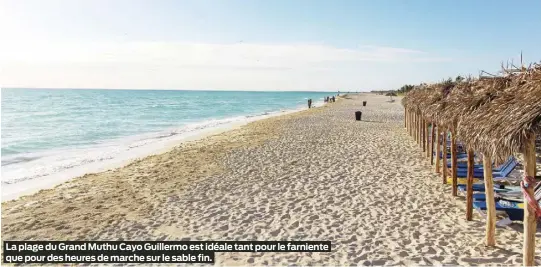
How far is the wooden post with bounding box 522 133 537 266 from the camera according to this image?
3852mm

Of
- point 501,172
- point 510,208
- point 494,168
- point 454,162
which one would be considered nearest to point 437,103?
point 454,162

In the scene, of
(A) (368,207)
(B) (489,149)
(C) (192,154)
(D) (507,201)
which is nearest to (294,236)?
(A) (368,207)

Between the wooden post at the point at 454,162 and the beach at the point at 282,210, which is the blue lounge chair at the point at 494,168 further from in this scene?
the wooden post at the point at 454,162

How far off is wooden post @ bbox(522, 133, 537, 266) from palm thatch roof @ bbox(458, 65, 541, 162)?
0.13 m

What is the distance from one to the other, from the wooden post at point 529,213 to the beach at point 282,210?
72cm

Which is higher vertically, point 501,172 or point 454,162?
point 454,162

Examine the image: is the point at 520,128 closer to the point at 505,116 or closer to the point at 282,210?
the point at 505,116

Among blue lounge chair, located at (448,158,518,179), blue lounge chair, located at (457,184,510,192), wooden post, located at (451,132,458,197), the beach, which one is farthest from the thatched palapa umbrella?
blue lounge chair, located at (448,158,518,179)

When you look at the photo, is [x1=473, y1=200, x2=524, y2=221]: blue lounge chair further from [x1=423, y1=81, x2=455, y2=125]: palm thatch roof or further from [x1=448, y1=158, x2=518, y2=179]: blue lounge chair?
[x1=448, y1=158, x2=518, y2=179]: blue lounge chair

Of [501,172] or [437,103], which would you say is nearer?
[437,103]

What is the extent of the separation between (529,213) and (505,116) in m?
1.10

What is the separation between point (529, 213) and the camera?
4.12 m

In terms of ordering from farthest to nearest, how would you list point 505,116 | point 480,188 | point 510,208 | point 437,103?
point 437,103 < point 480,188 < point 510,208 < point 505,116

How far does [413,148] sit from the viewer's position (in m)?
13.9
